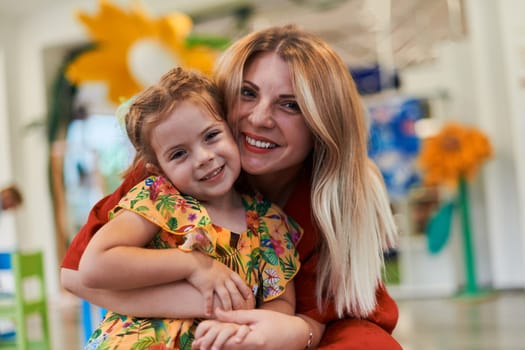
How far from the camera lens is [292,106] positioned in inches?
61.1

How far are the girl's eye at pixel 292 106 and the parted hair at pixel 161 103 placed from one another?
16cm

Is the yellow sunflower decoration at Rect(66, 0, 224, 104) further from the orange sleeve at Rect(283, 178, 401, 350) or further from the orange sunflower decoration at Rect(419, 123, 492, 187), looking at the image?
the orange sunflower decoration at Rect(419, 123, 492, 187)

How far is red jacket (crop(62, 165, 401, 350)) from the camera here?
1.48 metres

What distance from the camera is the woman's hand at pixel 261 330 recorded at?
49.4 inches

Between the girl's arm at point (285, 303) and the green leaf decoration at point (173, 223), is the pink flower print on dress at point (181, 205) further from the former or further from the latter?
the girl's arm at point (285, 303)

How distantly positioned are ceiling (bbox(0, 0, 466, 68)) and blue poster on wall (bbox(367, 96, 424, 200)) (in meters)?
0.42

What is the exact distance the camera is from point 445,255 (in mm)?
6391

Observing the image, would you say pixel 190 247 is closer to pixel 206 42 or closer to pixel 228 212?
pixel 228 212

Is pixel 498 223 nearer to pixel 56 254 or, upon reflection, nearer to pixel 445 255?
pixel 445 255

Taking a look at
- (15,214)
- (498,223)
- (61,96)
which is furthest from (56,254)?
(498,223)

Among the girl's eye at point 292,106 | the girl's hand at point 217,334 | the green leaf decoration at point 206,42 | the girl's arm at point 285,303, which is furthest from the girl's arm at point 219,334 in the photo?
the green leaf decoration at point 206,42

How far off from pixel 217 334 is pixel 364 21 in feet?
18.6

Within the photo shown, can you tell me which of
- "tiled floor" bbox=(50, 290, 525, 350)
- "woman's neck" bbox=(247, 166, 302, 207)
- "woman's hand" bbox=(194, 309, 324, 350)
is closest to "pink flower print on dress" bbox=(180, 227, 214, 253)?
"woman's hand" bbox=(194, 309, 324, 350)

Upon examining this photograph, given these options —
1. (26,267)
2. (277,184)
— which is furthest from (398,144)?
(277,184)
